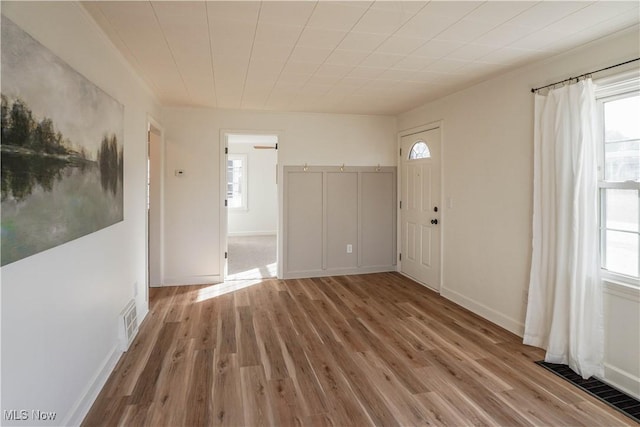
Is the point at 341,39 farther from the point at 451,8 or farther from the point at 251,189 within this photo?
the point at 251,189

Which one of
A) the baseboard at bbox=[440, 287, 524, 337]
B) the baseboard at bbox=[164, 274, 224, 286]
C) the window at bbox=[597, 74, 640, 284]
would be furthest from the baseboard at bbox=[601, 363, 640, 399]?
the baseboard at bbox=[164, 274, 224, 286]

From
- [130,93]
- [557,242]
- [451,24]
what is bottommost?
[557,242]

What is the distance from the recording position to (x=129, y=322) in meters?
2.88

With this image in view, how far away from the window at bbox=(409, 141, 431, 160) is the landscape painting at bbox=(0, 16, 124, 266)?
364cm

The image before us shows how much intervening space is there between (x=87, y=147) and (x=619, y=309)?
356cm

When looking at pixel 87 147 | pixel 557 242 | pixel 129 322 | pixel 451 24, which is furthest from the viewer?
pixel 129 322

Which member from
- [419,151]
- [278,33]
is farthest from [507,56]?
[419,151]

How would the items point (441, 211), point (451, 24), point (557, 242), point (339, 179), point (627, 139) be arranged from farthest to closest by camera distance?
point (339, 179) < point (441, 211) < point (557, 242) < point (627, 139) < point (451, 24)

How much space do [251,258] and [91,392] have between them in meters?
4.33

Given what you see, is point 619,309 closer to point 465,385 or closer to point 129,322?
point 465,385

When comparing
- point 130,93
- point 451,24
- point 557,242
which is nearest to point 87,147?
point 130,93

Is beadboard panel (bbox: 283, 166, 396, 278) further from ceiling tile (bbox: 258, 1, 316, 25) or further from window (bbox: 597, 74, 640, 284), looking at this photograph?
window (bbox: 597, 74, 640, 284)

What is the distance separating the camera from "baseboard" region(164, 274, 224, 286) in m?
4.65

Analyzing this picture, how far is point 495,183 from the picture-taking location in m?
3.40
